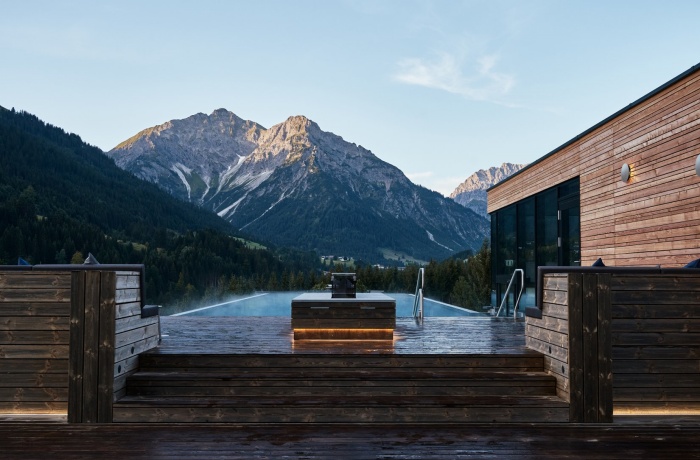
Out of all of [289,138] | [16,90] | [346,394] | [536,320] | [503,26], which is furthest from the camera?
[289,138]

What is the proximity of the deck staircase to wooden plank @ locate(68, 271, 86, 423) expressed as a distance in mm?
320

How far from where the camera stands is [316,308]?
20.4 feet

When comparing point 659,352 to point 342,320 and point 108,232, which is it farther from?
point 108,232

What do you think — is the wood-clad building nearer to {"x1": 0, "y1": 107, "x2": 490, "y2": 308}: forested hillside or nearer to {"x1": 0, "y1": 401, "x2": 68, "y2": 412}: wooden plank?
{"x1": 0, "y1": 401, "x2": 68, "y2": 412}: wooden plank

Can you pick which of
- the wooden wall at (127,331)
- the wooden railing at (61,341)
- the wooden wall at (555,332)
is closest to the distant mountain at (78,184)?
the wooden wall at (127,331)

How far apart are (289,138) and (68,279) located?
187 m

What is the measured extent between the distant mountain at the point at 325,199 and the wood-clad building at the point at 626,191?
107792 mm

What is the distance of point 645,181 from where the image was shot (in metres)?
7.16

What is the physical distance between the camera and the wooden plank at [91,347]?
4.35m

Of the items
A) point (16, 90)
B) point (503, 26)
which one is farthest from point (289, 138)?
point (503, 26)

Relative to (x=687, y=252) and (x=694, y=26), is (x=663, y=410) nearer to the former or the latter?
(x=687, y=252)

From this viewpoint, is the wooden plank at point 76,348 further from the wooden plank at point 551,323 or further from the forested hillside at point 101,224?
the forested hillside at point 101,224

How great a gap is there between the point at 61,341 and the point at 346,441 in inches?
99.2

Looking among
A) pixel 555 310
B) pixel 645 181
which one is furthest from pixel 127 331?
pixel 645 181
